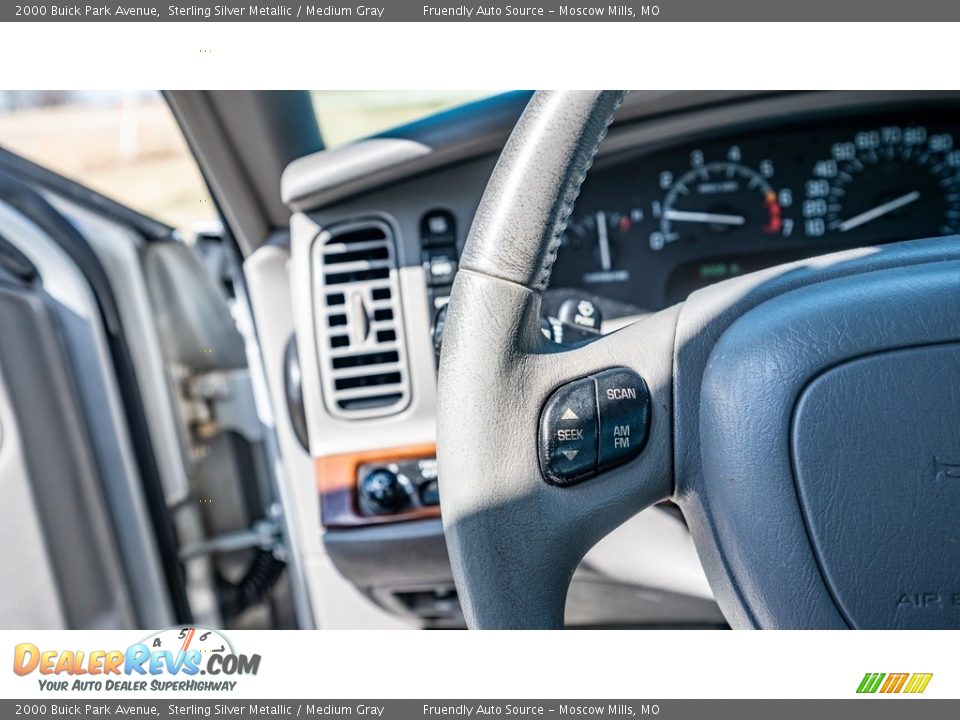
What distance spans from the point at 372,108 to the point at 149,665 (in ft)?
2.60

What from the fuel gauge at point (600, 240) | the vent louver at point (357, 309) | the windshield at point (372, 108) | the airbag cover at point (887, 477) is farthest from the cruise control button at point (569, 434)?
the fuel gauge at point (600, 240)

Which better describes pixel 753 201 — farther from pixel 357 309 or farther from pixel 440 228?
pixel 357 309

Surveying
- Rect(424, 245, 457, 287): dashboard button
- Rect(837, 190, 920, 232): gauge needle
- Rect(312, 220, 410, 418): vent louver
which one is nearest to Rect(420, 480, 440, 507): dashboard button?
Rect(312, 220, 410, 418): vent louver

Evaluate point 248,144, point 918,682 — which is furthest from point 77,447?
point 918,682

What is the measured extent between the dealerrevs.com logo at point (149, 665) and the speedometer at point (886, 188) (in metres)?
1.12

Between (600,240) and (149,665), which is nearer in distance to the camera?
(149,665)

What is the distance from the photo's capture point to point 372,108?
1.23 meters

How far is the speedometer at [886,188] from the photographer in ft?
4.66

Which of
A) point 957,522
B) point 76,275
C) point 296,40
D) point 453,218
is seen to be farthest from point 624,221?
point 76,275

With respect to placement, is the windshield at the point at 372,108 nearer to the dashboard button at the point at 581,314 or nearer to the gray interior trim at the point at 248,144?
the gray interior trim at the point at 248,144

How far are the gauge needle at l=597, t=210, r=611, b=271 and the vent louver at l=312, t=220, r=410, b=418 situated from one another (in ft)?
1.16

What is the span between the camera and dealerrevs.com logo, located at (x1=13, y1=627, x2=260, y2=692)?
85cm

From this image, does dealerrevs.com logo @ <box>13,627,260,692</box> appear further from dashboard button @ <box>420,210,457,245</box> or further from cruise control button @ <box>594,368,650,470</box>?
dashboard button @ <box>420,210,457,245</box>
